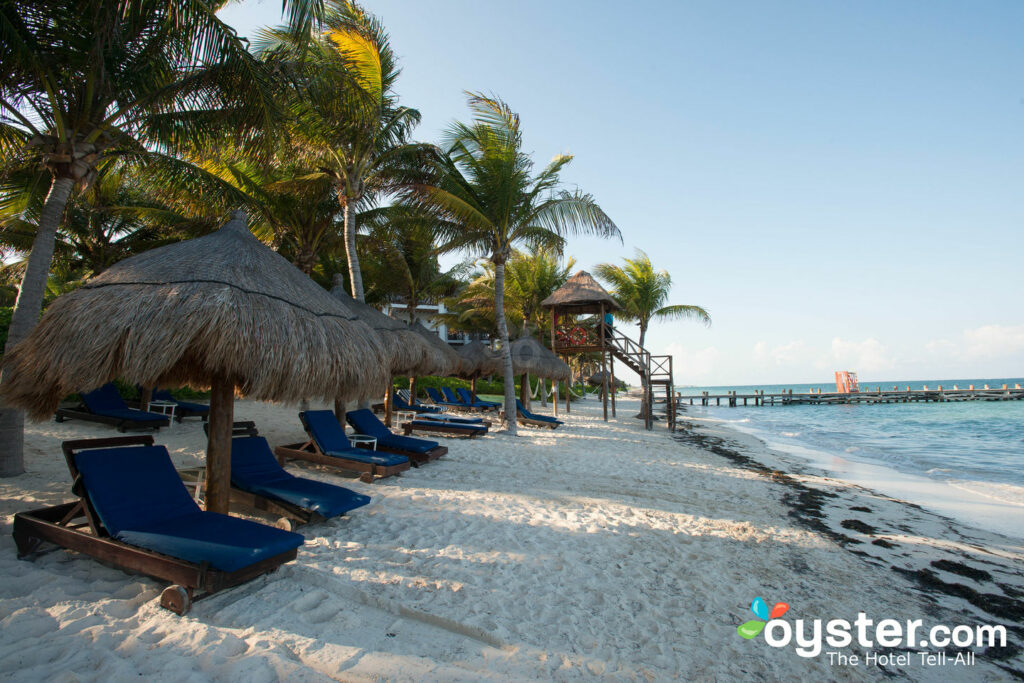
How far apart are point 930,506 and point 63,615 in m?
10.5

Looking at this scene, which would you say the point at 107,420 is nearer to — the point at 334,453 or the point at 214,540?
the point at 334,453

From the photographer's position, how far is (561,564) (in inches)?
149

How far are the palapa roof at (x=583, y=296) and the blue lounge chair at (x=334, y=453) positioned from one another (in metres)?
11.8

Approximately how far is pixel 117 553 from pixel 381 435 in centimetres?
464

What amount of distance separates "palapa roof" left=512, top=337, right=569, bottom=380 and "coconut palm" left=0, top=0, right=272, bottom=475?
11514 mm

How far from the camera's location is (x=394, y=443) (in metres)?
7.49

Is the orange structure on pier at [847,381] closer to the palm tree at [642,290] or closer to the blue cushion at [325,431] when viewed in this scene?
the palm tree at [642,290]

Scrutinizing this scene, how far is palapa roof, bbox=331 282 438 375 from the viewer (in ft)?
29.0

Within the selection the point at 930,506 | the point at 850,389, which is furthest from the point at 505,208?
the point at 850,389

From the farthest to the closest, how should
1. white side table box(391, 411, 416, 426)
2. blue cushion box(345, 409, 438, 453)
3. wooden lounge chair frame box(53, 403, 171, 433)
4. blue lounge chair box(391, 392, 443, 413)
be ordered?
1. blue lounge chair box(391, 392, 443, 413)
2. white side table box(391, 411, 416, 426)
3. wooden lounge chair frame box(53, 403, 171, 433)
4. blue cushion box(345, 409, 438, 453)

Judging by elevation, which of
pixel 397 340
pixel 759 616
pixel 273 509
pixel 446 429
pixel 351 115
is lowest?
pixel 759 616

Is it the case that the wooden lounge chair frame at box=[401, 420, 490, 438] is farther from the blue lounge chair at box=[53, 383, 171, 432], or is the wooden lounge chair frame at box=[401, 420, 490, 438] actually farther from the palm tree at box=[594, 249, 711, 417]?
the palm tree at box=[594, 249, 711, 417]

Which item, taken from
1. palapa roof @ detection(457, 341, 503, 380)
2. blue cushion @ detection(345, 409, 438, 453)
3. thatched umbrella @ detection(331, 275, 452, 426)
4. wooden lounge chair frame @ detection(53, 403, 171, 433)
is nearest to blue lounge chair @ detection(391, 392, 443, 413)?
thatched umbrella @ detection(331, 275, 452, 426)

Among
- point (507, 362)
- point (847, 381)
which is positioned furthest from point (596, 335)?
point (847, 381)
